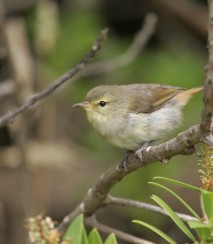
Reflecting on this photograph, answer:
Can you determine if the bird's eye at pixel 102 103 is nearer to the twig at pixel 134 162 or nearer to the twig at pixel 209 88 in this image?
the twig at pixel 134 162

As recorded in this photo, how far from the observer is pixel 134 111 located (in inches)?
141

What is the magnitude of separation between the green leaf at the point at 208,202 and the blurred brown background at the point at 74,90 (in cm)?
301

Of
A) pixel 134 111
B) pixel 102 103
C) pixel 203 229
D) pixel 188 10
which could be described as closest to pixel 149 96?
pixel 134 111

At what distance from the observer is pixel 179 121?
11.7 feet

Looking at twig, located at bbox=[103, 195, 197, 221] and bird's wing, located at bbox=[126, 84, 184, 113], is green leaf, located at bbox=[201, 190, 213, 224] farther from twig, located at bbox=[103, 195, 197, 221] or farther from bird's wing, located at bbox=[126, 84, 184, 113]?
bird's wing, located at bbox=[126, 84, 184, 113]

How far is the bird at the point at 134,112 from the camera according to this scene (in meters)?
Result: 3.42

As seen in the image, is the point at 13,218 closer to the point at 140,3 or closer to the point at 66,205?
the point at 66,205

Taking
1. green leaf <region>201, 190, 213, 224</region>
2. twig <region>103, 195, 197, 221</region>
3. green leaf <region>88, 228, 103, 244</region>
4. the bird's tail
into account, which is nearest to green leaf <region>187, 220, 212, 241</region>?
green leaf <region>201, 190, 213, 224</region>

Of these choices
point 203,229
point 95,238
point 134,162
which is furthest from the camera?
point 134,162

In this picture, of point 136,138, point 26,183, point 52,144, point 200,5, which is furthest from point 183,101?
point 200,5

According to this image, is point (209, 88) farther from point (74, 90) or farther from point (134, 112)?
point (74, 90)

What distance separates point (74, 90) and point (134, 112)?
245 cm

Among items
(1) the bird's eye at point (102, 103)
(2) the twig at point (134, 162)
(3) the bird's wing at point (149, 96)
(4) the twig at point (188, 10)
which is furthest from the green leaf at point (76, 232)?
(4) the twig at point (188, 10)

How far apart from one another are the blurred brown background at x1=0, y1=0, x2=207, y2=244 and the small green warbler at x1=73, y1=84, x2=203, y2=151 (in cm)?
116
